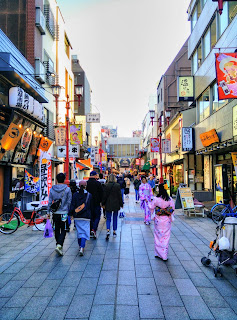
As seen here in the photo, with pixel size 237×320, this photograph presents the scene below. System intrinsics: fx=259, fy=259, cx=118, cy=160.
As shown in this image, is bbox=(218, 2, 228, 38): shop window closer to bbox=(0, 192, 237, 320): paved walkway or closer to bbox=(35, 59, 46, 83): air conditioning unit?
bbox=(35, 59, 46, 83): air conditioning unit

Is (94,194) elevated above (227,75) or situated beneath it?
situated beneath

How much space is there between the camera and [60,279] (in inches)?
192

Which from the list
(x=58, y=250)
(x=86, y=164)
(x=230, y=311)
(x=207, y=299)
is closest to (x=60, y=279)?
(x=58, y=250)

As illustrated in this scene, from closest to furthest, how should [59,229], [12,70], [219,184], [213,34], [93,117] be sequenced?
[59,229] < [12,70] < [219,184] < [213,34] < [93,117]

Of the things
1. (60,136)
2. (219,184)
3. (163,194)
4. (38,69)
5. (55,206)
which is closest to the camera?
(163,194)

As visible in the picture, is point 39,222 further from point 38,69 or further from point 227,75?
point 38,69

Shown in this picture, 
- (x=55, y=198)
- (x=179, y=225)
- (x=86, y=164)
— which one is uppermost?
(x=86, y=164)

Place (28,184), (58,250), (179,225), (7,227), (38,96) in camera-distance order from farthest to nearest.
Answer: (38,96), (28,184), (179,225), (7,227), (58,250)

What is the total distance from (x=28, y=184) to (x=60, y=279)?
898 centimetres

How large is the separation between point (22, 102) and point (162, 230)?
8.30 m

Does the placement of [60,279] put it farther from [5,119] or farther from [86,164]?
[86,164]

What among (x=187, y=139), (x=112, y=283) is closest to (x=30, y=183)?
(x=112, y=283)

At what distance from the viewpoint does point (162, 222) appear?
6.07m

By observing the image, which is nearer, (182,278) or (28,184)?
(182,278)
